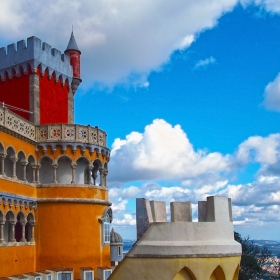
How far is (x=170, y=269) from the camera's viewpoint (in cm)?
1234

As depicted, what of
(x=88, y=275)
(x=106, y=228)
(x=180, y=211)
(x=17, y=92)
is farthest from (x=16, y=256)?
(x=180, y=211)

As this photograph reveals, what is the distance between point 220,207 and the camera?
1328cm

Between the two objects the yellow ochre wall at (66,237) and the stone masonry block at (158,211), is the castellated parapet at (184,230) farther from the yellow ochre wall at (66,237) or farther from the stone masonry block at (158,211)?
the yellow ochre wall at (66,237)

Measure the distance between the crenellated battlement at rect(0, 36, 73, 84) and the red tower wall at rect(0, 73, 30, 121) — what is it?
41cm

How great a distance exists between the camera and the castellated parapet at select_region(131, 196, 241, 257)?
12508 millimetres

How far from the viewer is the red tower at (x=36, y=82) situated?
32406 millimetres

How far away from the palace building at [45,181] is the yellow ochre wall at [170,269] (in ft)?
50.4

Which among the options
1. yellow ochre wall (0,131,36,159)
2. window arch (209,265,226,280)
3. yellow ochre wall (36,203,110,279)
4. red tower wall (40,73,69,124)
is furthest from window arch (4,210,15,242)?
window arch (209,265,226,280)

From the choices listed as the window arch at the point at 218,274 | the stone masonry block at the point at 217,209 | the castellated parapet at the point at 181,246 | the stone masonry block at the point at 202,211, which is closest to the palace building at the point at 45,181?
the castellated parapet at the point at 181,246

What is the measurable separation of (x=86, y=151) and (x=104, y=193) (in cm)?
343

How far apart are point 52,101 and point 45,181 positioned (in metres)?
6.09

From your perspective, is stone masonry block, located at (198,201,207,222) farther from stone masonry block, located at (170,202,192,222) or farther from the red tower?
the red tower

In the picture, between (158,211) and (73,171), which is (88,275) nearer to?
(73,171)

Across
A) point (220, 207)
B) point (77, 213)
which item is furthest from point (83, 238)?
point (220, 207)
